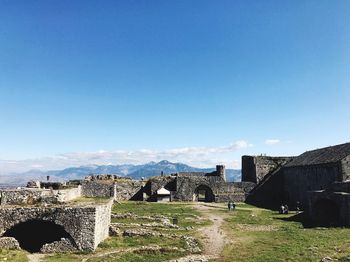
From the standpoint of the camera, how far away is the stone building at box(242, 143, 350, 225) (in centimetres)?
3994

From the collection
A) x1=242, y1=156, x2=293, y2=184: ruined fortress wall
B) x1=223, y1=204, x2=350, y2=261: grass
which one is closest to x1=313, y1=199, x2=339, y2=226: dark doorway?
x1=223, y1=204, x2=350, y2=261: grass

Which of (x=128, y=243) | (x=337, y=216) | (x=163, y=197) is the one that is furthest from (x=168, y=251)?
(x=163, y=197)

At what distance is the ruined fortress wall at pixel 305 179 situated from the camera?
50.5 meters

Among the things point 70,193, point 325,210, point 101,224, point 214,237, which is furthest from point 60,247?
point 325,210

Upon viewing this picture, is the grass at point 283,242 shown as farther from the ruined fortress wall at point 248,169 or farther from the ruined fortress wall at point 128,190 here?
the ruined fortress wall at point 128,190

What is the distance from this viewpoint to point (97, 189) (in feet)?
208

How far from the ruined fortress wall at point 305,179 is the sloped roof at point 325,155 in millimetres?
724

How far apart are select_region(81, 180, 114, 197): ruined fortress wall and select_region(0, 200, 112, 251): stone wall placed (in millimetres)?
38323

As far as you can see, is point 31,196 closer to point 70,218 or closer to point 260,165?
point 70,218

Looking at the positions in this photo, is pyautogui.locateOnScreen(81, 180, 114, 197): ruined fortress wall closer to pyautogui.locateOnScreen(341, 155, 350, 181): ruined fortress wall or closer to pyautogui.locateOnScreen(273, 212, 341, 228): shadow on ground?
pyautogui.locateOnScreen(273, 212, 341, 228): shadow on ground

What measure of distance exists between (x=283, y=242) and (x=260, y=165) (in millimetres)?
41132

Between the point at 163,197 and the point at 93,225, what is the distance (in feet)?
130

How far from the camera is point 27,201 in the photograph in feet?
90.6

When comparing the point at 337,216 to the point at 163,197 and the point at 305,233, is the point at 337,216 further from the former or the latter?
the point at 163,197
